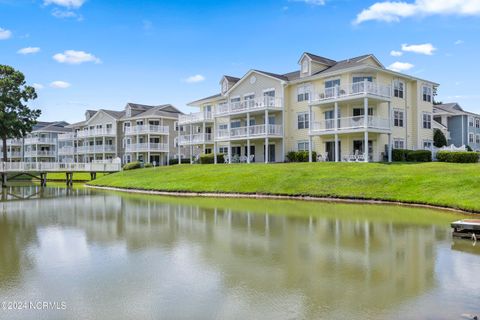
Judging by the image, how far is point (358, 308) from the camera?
280 inches

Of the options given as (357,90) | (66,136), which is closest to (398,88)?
(357,90)

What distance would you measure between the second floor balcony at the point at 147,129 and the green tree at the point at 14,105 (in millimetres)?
12936

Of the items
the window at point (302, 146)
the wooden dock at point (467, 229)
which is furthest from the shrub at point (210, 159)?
the wooden dock at point (467, 229)

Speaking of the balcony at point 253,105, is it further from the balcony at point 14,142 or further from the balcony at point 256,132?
the balcony at point 14,142

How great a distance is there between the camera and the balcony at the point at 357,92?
34750mm

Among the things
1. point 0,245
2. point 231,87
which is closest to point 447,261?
point 0,245

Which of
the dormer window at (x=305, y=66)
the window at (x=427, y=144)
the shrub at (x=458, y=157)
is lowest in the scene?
the shrub at (x=458, y=157)

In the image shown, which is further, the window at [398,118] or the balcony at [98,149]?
the balcony at [98,149]

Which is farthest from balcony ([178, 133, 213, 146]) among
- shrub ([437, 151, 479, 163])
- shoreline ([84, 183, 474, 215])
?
shrub ([437, 151, 479, 163])

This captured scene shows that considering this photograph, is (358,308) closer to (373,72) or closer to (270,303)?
(270,303)

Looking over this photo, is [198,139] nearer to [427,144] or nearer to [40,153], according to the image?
[427,144]

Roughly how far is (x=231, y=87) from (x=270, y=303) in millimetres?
43240

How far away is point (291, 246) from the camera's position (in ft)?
39.9

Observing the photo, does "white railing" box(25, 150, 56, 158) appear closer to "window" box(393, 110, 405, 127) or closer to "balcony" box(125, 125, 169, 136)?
"balcony" box(125, 125, 169, 136)
